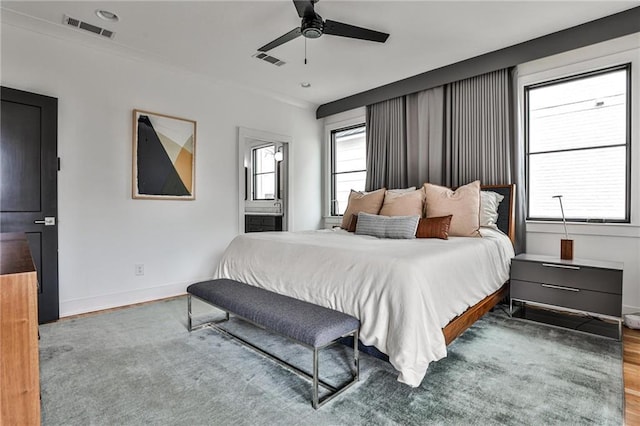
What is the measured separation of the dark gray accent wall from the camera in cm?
285

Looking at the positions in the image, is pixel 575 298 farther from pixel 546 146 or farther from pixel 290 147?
pixel 290 147

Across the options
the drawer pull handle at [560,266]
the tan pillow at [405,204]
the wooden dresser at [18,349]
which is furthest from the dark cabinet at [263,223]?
the wooden dresser at [18,349]

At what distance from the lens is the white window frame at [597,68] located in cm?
288

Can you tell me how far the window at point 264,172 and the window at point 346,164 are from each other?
1.24 metres

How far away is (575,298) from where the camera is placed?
2.67 meters

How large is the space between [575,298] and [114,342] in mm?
3632

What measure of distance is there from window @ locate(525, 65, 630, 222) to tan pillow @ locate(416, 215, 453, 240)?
1.20 metres

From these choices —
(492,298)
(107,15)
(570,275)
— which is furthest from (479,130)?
(107,15)

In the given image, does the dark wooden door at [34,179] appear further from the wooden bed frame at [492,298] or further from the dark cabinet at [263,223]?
the wooden bed frame at [492,298]

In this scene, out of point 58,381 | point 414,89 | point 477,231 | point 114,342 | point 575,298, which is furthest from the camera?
point 414,89

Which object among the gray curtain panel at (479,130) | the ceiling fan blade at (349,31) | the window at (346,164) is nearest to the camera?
the ceiling fan blade at (349,31)

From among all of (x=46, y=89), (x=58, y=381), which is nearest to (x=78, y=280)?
(x=58, y=381)

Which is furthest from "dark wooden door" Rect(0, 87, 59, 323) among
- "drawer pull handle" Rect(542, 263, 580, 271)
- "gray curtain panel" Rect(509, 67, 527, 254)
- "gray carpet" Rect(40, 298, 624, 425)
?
"gray curtain panel" Rect(509, 67, 527, 254)

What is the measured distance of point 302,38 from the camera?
10.7 feet
